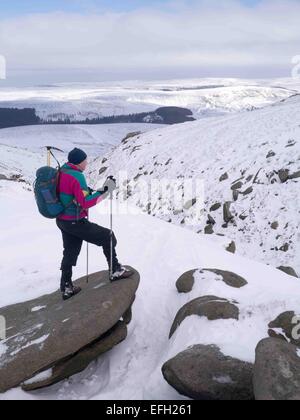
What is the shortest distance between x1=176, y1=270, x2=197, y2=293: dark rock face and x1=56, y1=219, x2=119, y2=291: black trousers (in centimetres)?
168

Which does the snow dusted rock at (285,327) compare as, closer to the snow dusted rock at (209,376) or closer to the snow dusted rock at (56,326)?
the snow dusted rock at (209,376)

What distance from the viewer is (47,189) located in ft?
21.3

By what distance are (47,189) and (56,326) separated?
2184 millimetres

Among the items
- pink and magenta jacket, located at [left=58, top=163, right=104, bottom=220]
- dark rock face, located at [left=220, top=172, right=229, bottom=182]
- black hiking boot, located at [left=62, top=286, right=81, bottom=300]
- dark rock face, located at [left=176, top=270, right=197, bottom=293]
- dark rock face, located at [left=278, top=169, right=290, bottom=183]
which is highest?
pink and magenta jacket, located at [left=58, top=163, right=104, bottom=220]

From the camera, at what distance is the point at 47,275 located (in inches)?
367

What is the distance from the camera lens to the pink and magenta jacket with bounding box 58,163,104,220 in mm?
6586

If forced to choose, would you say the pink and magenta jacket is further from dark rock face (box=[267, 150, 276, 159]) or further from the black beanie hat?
dark rock face (box=[267, 150, 276, 159])

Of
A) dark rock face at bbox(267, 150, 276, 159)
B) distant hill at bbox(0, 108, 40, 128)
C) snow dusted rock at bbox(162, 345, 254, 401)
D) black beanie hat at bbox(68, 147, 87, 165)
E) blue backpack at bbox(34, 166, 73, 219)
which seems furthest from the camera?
distant hill at bbox(0, 108, 40, 128)

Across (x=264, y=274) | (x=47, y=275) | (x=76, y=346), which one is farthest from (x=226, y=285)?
(x=47, y=275)

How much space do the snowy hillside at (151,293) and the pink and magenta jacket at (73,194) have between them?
2436 millimetres

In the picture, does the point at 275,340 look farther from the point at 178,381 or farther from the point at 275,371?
the point at 178,381

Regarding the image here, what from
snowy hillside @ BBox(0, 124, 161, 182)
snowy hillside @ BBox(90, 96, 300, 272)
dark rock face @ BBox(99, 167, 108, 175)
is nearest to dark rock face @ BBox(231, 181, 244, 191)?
snowy hillside @ BBox(90, 96, 300, 272)

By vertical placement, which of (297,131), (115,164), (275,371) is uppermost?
(297,131)

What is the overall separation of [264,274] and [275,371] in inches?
207
